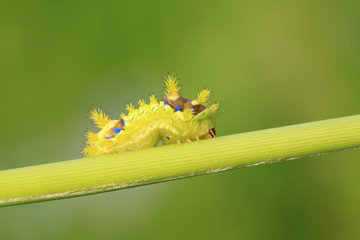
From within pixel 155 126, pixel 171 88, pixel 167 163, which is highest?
pixel 171 88

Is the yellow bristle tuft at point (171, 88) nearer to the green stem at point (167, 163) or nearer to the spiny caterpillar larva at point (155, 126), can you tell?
the spiny caterpillar larva at point (155, 126)

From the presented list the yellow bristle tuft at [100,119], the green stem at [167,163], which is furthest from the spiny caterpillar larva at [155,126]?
the green stem at [167,163]

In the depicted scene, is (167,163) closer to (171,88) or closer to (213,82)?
(171,88)

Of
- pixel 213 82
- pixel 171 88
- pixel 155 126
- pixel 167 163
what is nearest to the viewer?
pixel 167 163

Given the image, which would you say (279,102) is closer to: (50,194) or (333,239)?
(333,239)

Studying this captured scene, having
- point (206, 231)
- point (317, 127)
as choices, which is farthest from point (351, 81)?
point (317, 127)

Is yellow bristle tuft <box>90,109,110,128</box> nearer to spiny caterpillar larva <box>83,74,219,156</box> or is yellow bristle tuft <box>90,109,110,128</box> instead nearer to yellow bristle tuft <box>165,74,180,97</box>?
spiny caterpillar larva <box>83,74,219,156</box>

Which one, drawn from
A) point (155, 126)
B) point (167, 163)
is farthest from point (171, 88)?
point (167, 163)

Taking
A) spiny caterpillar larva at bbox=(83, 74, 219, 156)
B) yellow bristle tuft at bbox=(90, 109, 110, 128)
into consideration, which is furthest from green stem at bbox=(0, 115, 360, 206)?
yellow bristle tuft at bbox=(90, 109, 110, 128)
